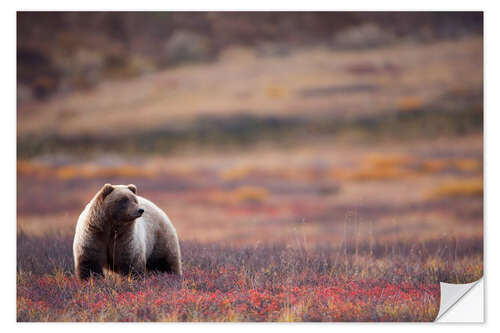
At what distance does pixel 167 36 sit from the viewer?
6.50 meters

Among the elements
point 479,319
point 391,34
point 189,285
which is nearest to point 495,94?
point 391,34

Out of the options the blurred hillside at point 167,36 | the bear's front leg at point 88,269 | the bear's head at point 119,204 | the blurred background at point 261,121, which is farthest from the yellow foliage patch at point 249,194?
the bear's front leg at point 88,269

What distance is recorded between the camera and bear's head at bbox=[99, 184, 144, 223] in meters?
4.88

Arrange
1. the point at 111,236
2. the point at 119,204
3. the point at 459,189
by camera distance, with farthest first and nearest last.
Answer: the point at 459,189
the point at 111,236
the point at 119,204

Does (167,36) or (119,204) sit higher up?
(167,36)

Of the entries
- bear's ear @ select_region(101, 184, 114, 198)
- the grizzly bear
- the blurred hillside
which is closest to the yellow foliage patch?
the grizzly bear

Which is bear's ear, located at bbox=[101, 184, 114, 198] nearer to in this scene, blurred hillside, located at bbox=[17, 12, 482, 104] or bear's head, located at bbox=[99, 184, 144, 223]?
bear's head, located at bbox=[99, 184, 144, 223]

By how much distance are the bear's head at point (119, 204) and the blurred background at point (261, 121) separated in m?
1.47

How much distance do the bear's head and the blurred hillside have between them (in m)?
2.16

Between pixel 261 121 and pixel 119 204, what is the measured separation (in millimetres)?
2678

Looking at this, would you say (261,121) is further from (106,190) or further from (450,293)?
(450,293)

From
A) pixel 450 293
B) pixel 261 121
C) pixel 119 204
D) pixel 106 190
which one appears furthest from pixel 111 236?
pixel 450 293
